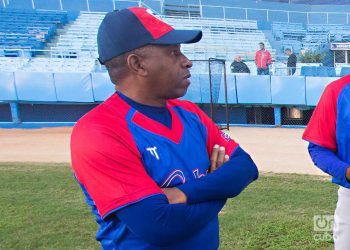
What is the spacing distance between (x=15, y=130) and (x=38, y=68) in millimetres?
2435

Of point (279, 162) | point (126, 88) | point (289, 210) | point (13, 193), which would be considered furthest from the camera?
point (279, 162)

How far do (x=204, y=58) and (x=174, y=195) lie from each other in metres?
17.9

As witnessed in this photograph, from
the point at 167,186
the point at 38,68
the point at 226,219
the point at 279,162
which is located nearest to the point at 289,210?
the point at 226,219

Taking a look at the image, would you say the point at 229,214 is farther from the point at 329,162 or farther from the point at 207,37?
the point at 207,37

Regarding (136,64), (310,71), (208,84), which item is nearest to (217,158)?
(136,64)

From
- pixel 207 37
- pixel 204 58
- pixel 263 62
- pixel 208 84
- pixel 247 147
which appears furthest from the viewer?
pixel 207 37

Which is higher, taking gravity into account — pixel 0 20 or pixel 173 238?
pixel 0 20

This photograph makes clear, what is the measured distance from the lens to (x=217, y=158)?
1.82m

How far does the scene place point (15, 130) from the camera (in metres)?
13.0

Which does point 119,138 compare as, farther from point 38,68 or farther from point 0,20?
point 0,20

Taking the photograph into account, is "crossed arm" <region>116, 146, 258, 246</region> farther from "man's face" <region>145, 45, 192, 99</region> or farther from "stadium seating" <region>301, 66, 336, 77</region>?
"stadium seating" <region>301, 66, 336, 77</region>

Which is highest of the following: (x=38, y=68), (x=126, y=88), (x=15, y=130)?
(x=126, y=88)

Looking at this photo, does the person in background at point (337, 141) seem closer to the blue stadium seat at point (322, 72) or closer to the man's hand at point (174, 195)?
the man's hand at point (174, 195)

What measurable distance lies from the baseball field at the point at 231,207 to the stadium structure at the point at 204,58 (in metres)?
3.79
